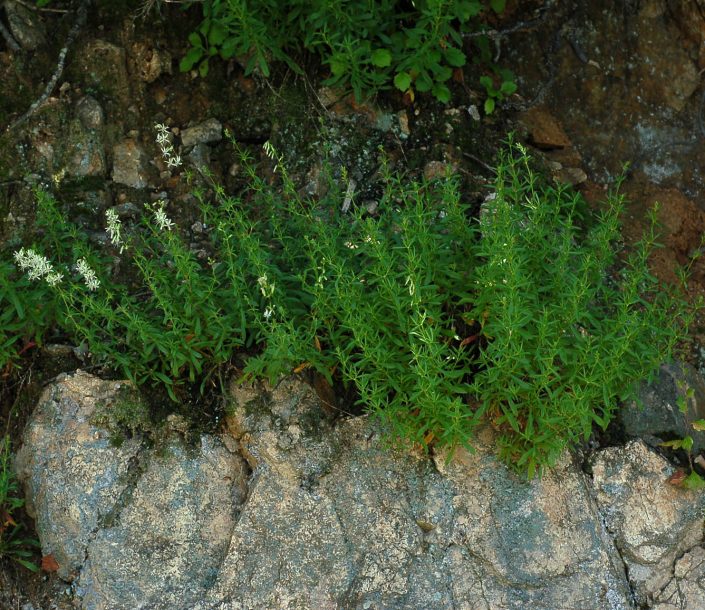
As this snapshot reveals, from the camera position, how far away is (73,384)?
16.0 ft

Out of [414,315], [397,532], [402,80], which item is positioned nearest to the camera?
[414,315]

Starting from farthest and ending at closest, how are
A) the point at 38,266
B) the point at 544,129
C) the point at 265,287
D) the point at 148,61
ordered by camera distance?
1. the point at 544,129
2. the point at 148,61
3. the point at 38,266
4. the point at 265,287

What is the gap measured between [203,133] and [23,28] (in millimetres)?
1255

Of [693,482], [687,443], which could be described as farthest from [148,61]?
[693,482]

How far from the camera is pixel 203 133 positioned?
570 centimetres

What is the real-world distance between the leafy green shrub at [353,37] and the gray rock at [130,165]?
60 cm

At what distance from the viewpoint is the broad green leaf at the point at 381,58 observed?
5340mm

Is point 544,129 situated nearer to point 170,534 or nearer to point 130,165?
point 130,165

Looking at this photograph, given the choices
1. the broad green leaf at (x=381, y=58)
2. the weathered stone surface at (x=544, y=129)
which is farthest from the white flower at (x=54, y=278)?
the weathered stone surface at (x=544, y=129)

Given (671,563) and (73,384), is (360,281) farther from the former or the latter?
(671,563)

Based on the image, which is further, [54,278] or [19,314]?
[19,314]

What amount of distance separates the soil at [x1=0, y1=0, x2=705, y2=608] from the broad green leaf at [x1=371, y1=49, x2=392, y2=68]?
0.37 metres

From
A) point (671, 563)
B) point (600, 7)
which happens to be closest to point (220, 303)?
point (671, 563)

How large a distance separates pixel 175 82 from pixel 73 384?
6.72 feet
